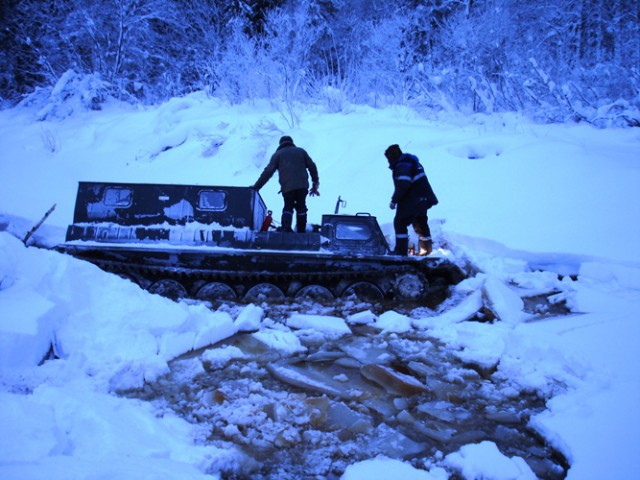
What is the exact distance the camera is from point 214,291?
6.11 m

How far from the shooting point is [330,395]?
2.79m

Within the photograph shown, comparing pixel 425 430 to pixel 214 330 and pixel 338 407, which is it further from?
pixel 214 330

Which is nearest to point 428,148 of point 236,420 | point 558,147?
point 558,147

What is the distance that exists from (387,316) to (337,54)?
44.5 ft

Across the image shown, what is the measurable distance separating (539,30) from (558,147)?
32.1ft

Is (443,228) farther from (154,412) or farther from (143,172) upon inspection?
(143,172)

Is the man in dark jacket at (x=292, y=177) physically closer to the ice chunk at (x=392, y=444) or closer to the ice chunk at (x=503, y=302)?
the ice chunk at (x=503, y=302)

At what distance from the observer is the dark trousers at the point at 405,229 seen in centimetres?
635

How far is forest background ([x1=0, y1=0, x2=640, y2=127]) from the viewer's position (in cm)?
1173

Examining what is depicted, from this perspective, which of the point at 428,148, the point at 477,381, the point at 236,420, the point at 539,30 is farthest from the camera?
the point at 539,30

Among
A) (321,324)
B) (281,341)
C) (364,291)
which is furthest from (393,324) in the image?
Answer: (364,291)

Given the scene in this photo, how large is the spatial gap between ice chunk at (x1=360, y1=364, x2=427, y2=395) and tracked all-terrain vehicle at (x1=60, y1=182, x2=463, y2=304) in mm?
3010

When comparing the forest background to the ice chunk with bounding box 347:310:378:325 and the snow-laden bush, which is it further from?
the ice chunk with bounding box 347:310:378:325

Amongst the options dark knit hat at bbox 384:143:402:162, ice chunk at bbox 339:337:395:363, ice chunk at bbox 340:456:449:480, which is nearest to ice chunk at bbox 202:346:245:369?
ice chunk at bbox 339:337:395:363
